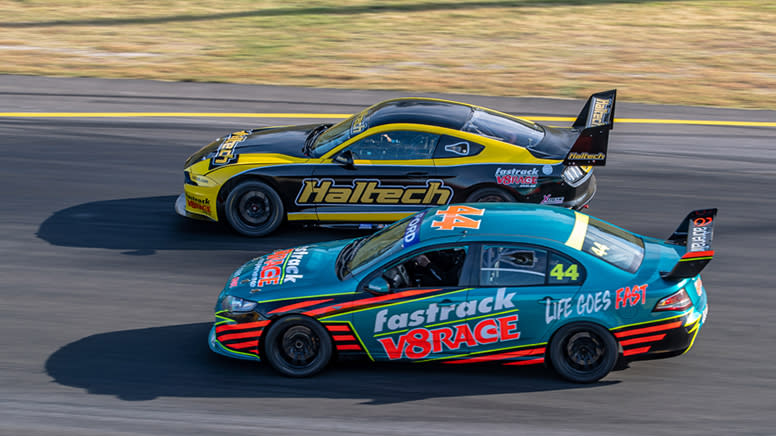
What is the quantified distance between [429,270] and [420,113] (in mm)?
3805

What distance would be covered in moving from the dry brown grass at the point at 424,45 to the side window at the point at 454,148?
6.67m

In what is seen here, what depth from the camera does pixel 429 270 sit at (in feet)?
24.3

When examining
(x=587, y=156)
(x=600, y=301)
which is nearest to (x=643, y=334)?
(x=600, y=301)

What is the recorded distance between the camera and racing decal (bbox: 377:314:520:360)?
725 cm

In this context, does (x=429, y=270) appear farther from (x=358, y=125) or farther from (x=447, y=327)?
(x=358, y=125)

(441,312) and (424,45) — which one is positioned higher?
(424,45)

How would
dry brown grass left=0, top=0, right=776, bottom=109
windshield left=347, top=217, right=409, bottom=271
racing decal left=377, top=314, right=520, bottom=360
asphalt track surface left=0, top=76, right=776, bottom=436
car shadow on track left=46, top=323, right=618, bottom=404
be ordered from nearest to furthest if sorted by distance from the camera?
asphalt track surface left=0, top=76, right=776, bottom=436 → racing decal left=377, top=314, right=520, bottom=360 → car shadow on track left=46, top=323, right=618, bottom=404 → windshield left=347, top=217, right=409, bottom=271 → dry brown grass left=0, top=0, right=776, bottom=109

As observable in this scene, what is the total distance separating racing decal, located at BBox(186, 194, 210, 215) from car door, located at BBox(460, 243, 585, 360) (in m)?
4.59

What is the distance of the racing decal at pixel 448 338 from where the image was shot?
23.8 feet

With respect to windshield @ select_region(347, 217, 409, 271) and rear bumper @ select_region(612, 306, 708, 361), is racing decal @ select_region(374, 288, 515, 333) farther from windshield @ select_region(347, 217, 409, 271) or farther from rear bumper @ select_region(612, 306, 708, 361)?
rear bumper @ select_region(612, 306, 708, 361)

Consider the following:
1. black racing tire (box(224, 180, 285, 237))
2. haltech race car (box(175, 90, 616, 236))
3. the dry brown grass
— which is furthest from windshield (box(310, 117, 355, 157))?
the dry brown grass

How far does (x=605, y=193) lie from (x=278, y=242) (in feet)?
14.8

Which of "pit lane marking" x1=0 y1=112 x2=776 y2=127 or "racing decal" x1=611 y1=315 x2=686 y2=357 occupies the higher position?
"pit lane marking" x1=0 y1=112 x2=776 y2=127

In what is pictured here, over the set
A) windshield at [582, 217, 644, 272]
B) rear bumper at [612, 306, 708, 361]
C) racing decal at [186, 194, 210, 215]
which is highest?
windshield at [582, 217, 644, 272]
